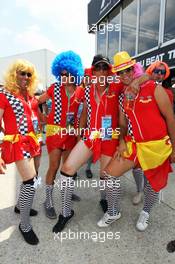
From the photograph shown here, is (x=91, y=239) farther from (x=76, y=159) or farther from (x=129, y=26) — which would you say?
(x=129, y=26)

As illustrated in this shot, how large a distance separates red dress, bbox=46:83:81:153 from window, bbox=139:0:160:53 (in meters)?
4.59

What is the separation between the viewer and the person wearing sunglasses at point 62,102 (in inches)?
97.2

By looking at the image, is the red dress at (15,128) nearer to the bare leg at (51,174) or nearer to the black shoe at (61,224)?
the bare leg at (51,174)

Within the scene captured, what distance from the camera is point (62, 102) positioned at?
246 cm

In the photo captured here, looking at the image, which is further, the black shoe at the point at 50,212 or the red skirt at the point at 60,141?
the black shoe at the point at 50,212

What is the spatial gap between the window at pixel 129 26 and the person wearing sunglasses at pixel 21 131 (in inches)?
226

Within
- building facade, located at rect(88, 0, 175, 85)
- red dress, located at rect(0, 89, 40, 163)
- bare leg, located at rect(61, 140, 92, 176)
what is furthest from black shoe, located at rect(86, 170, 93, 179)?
building facade, located at rect(88, 0, 175, 85)

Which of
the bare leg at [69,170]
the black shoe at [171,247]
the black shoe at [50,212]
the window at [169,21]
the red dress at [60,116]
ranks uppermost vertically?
the window at [169,21]

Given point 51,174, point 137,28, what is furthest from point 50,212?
point 137,28

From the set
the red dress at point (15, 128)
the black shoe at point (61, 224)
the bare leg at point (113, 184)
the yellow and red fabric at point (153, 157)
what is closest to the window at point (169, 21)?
the yellow and red fabric at point (153, 157)

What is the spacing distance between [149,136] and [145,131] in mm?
63

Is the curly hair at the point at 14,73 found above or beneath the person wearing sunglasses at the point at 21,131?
above

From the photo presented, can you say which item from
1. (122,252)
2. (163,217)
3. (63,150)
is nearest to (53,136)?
(63,150)

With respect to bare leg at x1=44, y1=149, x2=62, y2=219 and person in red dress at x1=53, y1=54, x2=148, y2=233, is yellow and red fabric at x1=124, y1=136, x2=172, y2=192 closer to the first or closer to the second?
person in red dress at x1=53, y1=54, x2=148, y2=233
